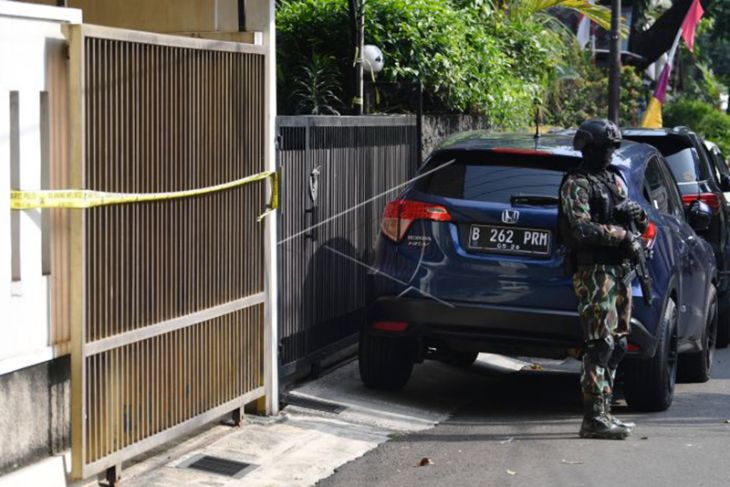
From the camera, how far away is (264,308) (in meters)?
8.09

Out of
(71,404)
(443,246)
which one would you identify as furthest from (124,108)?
(443,246)

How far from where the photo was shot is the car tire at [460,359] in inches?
392

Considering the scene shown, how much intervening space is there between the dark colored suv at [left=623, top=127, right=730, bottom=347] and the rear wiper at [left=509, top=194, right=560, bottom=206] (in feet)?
13.6

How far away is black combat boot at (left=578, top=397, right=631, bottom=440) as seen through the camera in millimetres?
7977

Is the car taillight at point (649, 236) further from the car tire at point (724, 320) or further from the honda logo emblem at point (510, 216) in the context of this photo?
the car tire at point (724, 320)

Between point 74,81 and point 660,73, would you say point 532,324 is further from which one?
point 660,73

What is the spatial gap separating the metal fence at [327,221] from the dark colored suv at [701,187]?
2.87m

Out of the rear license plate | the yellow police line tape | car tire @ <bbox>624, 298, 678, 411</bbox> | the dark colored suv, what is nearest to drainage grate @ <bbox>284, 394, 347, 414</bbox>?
the rear license plate

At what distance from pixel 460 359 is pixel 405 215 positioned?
204cm

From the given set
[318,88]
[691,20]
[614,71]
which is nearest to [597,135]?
[318,88]

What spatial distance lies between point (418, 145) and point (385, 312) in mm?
3371

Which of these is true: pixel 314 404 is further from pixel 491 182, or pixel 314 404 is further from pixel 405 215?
pixel 491 182

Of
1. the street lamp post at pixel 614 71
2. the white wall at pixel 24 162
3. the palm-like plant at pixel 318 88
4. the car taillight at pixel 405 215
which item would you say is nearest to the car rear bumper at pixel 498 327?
the car taillight at pixel 405 215

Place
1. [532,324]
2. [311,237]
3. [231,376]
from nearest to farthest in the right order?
[231,376] → [532,324] → [311,237]
